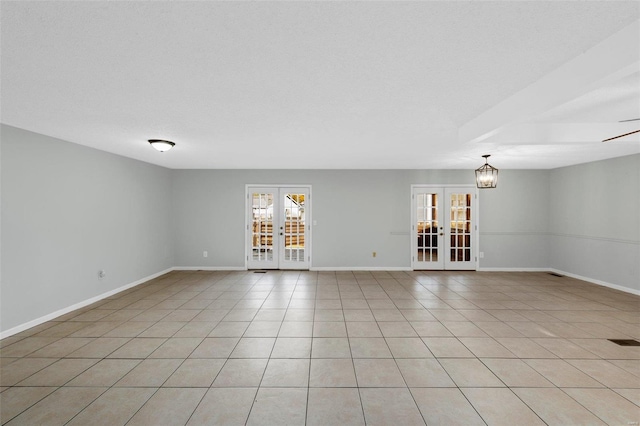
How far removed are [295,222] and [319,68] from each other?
5.08m

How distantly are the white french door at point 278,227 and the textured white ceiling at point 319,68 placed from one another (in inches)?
128

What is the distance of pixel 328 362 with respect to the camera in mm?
2678

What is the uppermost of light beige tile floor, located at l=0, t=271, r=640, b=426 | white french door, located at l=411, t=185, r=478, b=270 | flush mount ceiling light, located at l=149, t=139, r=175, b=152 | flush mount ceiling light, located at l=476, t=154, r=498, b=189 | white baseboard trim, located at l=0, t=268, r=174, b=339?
flush mount ceiling light, located at l=149, t=139, r=175, b=152

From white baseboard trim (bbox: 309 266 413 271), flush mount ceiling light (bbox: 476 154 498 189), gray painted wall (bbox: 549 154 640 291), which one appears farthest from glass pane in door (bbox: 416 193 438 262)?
gray painted wall (bbox: 549 154 640 291)

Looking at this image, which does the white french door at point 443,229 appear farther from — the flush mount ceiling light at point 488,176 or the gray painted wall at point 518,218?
the flush mount ceiling light at point 488,176

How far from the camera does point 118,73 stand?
2.01m

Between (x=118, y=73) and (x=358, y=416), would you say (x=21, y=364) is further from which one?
(x=358, y=416)

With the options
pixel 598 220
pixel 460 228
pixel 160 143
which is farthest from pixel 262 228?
pixel 598 220

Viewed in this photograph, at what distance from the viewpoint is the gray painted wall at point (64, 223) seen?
3.26 metres

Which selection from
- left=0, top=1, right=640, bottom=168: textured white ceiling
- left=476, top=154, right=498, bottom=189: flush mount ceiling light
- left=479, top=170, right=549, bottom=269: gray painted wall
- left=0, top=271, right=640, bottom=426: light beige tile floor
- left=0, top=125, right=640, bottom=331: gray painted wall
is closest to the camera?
left=0, top=1, right=640, bottom=168: textured white ceiling

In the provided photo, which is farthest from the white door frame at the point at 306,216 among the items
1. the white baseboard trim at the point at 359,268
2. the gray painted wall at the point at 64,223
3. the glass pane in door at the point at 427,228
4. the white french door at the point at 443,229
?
the glass pane in door at the point at 427,228

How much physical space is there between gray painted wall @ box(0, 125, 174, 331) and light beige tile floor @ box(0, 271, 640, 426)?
16.4 inches

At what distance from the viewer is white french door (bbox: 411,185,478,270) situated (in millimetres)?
6773

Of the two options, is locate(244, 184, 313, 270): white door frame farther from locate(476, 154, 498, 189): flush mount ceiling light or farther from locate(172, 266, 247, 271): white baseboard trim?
locate(476, 154, 498, 189): flush mount ceiling light
